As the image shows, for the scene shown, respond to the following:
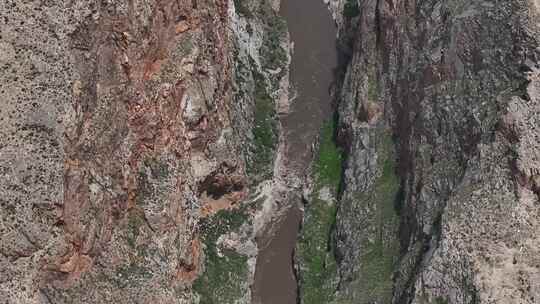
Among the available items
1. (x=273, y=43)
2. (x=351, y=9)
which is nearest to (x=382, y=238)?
(x=273, y=43)

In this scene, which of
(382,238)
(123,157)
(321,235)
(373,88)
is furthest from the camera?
(373,88)

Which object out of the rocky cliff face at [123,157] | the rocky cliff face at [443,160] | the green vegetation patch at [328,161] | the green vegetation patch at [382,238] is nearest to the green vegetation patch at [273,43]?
the rocky cliff face at [123,157]

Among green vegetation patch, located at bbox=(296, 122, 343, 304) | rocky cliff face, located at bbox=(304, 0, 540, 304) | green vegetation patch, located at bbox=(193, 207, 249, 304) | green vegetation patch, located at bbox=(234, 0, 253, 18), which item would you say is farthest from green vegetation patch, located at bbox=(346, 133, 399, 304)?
green vegetation patch, located at bbox=(234, 0, 253, 18)

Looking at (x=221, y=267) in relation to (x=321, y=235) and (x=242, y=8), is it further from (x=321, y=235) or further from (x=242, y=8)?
(x=242, y=8)

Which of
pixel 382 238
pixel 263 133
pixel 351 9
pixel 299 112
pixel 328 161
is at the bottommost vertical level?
pixel 382 238

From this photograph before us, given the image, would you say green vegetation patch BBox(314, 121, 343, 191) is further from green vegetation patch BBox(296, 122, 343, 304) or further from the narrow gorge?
the narrow gorge

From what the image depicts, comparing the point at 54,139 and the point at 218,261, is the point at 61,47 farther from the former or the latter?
the point at 218,261

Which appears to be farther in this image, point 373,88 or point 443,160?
point 373,88

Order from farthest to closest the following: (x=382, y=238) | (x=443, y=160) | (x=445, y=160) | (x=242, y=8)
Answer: (x=242, y=8)
(x=382, y=238)
(x=443, y=160)
(x=445, y=160)
